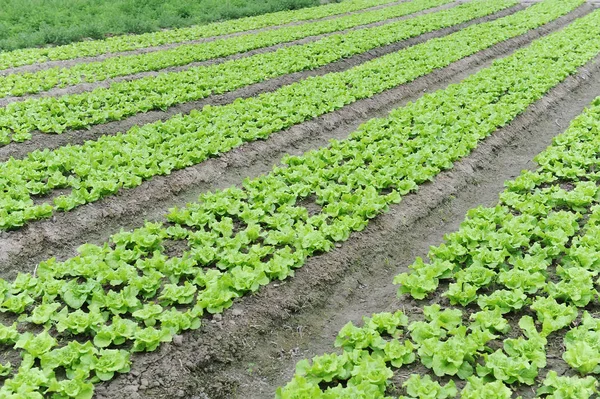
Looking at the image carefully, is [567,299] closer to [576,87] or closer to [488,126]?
[488,126]

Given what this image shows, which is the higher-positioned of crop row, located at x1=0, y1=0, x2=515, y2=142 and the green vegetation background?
the green vegetation background

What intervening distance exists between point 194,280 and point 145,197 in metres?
3.30

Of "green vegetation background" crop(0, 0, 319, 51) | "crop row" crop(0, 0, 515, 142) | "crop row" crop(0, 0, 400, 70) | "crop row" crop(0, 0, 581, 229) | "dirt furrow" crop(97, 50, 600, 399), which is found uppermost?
"green vegetation background" crop(0, 0, 319, 51)

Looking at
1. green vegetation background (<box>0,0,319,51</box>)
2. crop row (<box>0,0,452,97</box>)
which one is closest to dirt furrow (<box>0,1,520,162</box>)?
crop row (<box>0,0,452,97</box>)

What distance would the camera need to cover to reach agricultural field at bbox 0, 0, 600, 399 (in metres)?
5.33

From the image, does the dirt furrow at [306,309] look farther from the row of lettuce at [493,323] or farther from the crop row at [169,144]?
the crop row at [169,144]

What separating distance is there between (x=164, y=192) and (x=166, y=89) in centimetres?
651

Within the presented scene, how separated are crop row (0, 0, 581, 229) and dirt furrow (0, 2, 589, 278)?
18 centimetres

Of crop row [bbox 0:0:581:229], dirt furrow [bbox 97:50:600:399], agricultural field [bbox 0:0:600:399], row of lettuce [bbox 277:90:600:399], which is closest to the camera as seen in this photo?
row of lettuce [bbox 277:90:600:399]

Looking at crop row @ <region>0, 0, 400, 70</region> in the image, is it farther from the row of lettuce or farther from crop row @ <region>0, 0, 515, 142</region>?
the row of lettuce

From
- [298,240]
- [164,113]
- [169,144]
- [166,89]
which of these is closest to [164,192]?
[169,144]

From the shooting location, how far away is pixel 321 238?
7.56 m

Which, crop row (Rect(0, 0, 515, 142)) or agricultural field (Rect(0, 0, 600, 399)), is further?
crop row (Rect(0, 0, 515, 142))

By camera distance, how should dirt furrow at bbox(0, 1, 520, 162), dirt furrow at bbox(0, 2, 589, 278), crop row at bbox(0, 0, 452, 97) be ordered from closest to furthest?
1. dirt furrow at bbox(0, 2, 589, 278)
2. dirt furrow at bbox(0, 1, 520, 162)
3. crop row at bbox(0, 0, 452, 97)
